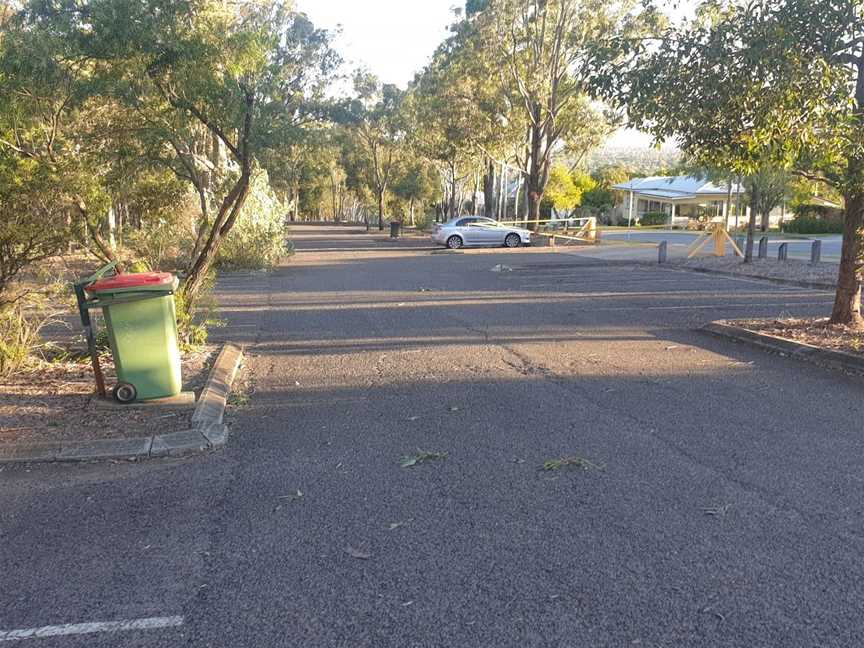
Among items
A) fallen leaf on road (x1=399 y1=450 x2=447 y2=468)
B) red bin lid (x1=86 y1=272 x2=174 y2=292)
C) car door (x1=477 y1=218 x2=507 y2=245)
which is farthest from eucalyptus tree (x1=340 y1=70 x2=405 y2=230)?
fallen leaf on road (x1=399 y1=450 x2=447 y2=468)

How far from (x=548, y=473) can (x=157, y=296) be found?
401cm

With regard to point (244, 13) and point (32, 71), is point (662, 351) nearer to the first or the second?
point (32, 71)

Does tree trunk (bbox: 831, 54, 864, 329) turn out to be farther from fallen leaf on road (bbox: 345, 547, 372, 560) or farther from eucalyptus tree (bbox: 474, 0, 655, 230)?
eucalyptus tree (bbox: 474, 0, 655, 230)

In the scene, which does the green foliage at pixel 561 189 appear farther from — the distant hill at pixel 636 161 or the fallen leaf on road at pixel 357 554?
the fallen leaf on road at pixel 357 554

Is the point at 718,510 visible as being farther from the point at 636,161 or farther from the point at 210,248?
the point at 636,161

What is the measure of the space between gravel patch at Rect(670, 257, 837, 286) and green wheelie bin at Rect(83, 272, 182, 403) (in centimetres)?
1517

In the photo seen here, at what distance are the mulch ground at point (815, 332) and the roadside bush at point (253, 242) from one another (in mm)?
15809

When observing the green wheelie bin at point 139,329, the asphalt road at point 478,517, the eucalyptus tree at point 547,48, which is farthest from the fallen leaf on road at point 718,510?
the eucalyptus tree at point 547,48

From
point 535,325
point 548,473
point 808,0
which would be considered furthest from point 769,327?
point 548,473

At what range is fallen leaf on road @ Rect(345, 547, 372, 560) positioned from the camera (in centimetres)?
425

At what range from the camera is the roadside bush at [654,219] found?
64.2 meters

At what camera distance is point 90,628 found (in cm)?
358

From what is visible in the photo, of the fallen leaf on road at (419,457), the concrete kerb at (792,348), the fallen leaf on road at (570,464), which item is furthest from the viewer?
the concrete kerb at (792,348)

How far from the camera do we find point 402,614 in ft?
11.9
